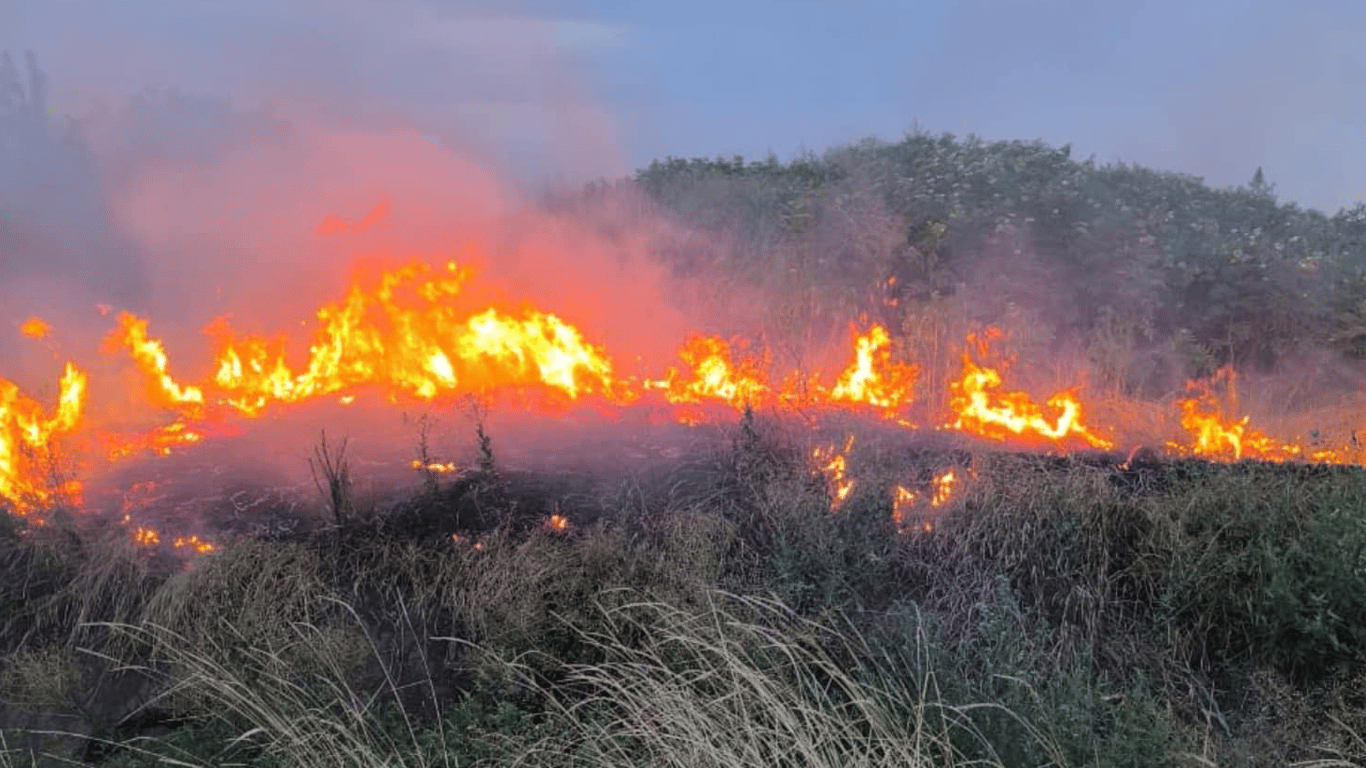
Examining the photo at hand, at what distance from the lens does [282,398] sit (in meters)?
7.46

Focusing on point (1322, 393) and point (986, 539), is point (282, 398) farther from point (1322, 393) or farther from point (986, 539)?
point (1322, 393)

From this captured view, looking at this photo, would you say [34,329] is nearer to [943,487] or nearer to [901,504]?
[901,504]

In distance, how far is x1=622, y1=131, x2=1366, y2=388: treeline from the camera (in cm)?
960

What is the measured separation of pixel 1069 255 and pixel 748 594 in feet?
26.6

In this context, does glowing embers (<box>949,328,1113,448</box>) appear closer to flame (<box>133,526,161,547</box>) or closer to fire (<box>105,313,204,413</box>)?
flame (<box>133,526,161,547</box>)

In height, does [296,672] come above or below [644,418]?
below

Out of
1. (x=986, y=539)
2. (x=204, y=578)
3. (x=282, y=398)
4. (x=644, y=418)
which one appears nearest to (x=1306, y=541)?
(x=986, y=539)

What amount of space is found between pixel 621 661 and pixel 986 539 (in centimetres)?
226

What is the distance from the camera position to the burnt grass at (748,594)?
11.6 ft

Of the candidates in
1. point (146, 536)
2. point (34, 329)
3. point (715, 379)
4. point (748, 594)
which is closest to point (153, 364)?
point (34, 329)

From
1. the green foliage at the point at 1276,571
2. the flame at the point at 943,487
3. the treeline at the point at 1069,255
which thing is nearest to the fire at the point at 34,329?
the treeline at the point at 1069,255

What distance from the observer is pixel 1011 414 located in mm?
6613

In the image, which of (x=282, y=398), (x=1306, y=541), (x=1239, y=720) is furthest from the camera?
(x=282, y=398)

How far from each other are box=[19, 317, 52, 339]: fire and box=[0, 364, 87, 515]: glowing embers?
2312mm
